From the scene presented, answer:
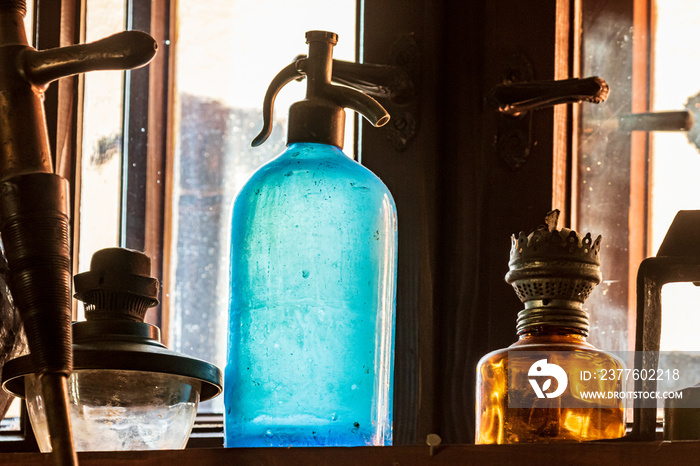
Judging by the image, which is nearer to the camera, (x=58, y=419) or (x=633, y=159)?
(x=58, y=419)

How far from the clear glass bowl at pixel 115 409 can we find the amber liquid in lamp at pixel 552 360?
8.7 inches

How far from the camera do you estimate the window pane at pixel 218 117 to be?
0.97 m

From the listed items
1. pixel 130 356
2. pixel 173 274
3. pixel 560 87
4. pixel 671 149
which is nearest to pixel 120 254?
pixel 130 356

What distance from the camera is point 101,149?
3.24ft

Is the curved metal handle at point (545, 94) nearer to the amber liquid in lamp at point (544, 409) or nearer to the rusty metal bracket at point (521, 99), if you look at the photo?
the rusty metal bracket at point (521, 99)

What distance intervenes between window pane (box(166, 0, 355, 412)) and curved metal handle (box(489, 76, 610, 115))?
155mm

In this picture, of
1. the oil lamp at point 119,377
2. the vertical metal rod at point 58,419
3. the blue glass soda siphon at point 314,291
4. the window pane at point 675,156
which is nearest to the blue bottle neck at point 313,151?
the blue glass soda siphon at point 314,291

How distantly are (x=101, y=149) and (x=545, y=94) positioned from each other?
1.42 ft

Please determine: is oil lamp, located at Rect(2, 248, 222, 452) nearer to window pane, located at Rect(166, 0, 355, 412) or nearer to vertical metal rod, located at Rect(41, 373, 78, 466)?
vertical metal rod, located at Rect(41, 373, 78, 466)

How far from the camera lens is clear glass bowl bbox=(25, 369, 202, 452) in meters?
0.64

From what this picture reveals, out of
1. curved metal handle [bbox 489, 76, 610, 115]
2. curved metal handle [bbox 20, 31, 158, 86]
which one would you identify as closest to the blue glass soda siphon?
curved metal handle [bbox 20, 31, 158, 86]

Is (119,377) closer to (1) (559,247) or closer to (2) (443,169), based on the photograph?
(1) (559,247)

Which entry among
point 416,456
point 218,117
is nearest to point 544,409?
A: point 416,456

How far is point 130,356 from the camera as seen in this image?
63cm
